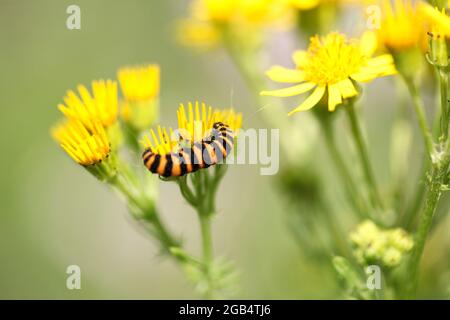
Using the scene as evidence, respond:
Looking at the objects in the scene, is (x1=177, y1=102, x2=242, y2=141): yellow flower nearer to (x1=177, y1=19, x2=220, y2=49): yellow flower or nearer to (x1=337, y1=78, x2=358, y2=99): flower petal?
(x1=337, y1=78, x2=358, y2=99): flower petal

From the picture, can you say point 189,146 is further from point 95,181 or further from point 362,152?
point 95,181

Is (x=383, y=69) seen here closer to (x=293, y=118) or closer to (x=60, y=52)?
(x=293, y=118)

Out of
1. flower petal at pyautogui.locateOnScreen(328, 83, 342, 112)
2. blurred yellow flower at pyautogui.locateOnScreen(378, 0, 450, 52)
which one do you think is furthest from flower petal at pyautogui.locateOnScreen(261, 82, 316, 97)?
blurred yellow flower at pyautogui.locateOnScreen(378, 0, 450, 52)

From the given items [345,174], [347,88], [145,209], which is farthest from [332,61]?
[145,209]

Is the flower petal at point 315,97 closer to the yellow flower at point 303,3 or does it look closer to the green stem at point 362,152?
the green stem at point 362,152

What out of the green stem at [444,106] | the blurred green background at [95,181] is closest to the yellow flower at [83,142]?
the green stem at [444,106]
